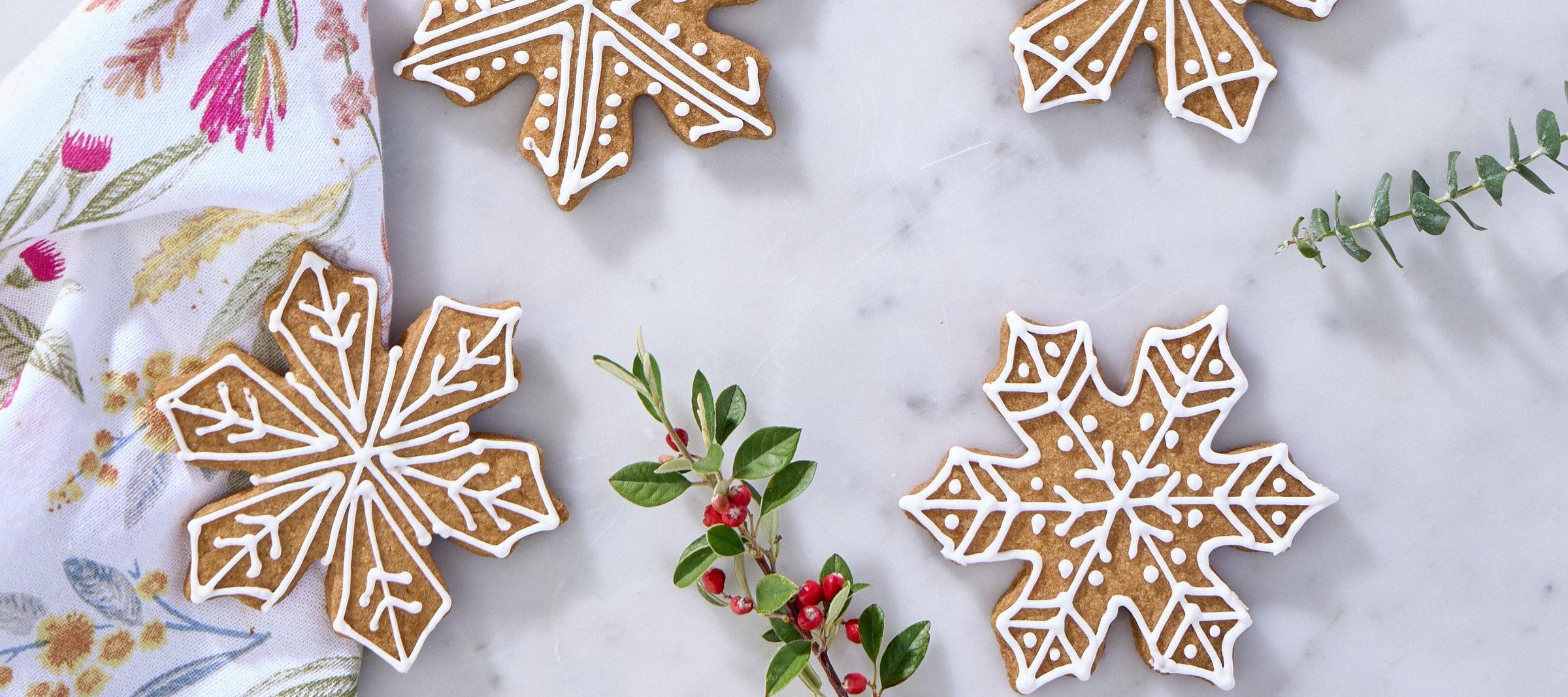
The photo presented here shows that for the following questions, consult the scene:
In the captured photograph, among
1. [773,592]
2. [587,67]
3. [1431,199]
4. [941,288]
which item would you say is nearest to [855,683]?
[773,592]

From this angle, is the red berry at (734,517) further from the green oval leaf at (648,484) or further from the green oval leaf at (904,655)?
the green oval leaf at (904,655)

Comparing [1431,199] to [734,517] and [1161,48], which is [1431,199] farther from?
[734,517]

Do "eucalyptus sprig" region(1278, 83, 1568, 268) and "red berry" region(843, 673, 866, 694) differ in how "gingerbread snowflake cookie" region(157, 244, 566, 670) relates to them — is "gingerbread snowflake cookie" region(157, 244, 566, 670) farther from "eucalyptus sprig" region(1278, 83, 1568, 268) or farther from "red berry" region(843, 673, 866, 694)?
"eucalyptus sprig" region(1278, 83, 1568, 268)

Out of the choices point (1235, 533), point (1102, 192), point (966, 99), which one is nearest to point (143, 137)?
point (966, 99)

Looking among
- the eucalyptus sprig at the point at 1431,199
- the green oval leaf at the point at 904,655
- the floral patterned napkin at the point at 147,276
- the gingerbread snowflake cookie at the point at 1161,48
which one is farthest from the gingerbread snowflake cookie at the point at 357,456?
the eucalyptus sprig at the point at 1431,199

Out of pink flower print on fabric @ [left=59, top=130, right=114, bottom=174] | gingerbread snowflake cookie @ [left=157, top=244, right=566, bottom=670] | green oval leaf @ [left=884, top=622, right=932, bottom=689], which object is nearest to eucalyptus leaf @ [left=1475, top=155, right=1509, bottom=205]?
green oval leaf @ [left=884, top=622, right=932, bottom=689]
